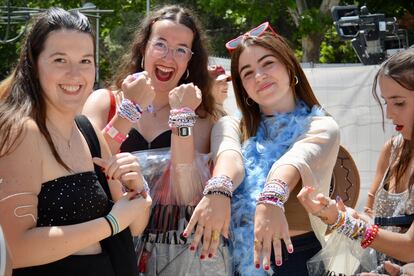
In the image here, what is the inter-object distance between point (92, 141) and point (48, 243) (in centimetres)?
47

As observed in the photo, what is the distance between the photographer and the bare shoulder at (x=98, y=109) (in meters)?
2.56

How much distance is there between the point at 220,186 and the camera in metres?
2.26

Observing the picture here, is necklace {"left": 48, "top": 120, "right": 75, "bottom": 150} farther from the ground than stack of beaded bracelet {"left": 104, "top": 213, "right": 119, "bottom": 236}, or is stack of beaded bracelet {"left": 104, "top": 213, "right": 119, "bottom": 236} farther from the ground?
necklace {"left": 48, "top": 120, "right": 75, "bottom": 150}

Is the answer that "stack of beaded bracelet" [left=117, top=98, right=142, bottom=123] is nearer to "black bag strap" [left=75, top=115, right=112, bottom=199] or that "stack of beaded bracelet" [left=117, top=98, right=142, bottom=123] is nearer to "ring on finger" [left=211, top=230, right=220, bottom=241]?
"black bag strap" [left=75, top=115, right=112, bottom=199]

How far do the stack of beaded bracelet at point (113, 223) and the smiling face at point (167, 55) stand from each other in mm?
858

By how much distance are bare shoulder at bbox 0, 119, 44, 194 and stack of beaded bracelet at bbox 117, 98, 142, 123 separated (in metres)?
0.52

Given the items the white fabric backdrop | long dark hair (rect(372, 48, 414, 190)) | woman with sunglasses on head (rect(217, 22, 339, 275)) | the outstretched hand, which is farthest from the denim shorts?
the white fabric backdrop

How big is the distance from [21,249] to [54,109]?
47 centimetres

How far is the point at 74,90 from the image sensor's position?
6.84 feet

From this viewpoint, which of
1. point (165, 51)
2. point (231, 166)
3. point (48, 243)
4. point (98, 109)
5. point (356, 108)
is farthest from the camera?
point (356, 108)

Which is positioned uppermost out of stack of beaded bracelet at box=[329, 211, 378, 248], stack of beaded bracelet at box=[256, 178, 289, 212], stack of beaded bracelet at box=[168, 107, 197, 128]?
stack of beaded bracelet at box=[168, 107, 197, 128]

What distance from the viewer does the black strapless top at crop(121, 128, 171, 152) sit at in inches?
103

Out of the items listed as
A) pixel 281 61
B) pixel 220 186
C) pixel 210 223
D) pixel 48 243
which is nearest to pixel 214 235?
pixel 210 223

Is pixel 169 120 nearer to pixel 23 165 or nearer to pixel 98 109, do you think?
pixel 98 109
